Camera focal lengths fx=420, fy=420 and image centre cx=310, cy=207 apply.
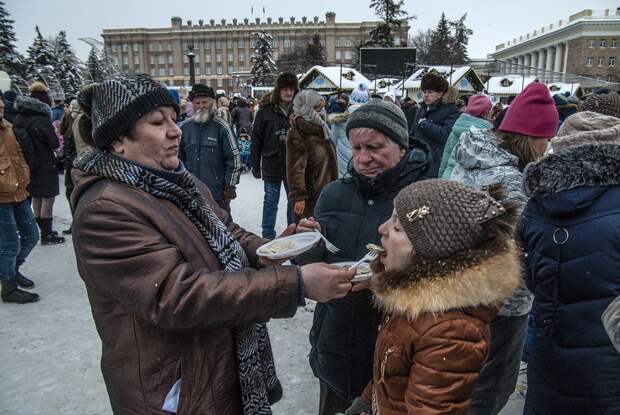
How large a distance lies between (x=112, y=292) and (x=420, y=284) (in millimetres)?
994

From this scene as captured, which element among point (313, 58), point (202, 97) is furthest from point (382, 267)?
point (313, 58)

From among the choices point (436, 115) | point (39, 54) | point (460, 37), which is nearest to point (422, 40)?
point (460, 37)

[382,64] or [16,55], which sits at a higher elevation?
[16,55]

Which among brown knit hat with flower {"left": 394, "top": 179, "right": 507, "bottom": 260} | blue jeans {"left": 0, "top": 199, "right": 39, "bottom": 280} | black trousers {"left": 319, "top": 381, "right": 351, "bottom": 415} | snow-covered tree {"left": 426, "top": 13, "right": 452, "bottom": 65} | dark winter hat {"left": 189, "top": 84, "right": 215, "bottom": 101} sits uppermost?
snow-covered tree {"left": 426, "top": 13, "right": 452, "bottom": 65}

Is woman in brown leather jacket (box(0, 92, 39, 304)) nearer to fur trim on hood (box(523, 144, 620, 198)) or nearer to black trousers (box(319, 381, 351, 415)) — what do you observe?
black trousers (box(319, 381, 351, 415))

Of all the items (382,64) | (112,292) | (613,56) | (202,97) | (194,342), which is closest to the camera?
(112,292)

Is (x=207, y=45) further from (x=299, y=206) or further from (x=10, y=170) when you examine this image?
(x=299, y=206)

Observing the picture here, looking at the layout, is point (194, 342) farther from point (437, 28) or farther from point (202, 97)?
point (437, 28)

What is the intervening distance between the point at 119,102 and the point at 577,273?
1907 mm

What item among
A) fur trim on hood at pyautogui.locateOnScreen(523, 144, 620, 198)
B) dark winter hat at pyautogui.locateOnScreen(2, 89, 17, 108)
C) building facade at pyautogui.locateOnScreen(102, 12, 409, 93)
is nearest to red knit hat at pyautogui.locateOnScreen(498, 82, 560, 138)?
fur trim on hood at pyautogui.locateOnScreen(523, 144, 620, 198)

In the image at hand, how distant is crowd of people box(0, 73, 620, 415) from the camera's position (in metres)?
1.32

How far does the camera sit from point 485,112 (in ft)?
18.4

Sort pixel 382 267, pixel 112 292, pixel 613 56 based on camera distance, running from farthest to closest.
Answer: pixel 613 56 → pixel 382 267 → pixel 112 292

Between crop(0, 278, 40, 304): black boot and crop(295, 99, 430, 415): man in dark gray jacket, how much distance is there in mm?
3748
